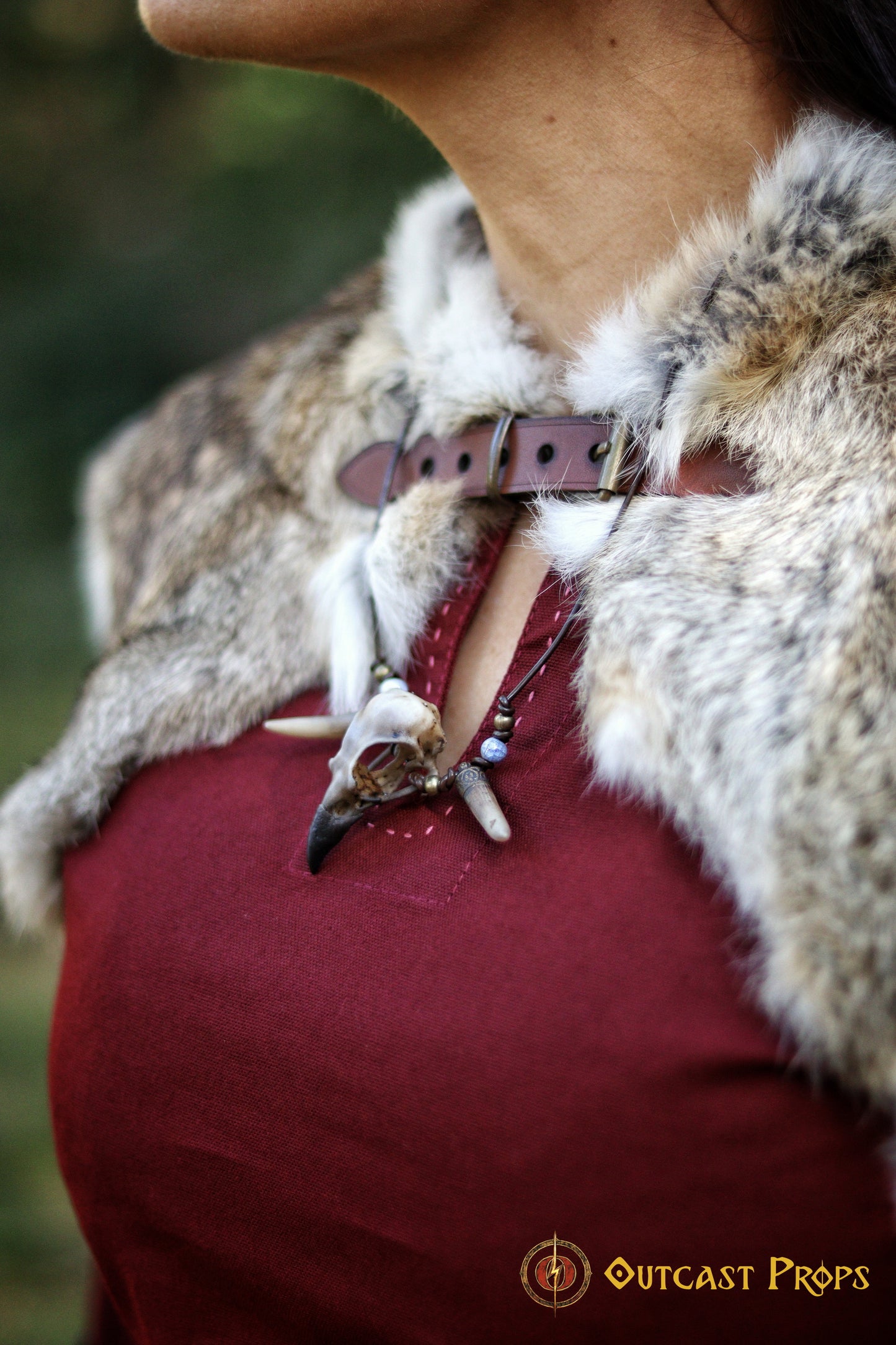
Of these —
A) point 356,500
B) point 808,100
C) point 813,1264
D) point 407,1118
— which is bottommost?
point 813,1264

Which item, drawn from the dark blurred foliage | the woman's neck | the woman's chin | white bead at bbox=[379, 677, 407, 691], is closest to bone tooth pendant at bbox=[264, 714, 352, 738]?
white bead at bbox=[379, 677, 407, 691]

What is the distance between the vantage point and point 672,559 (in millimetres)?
780

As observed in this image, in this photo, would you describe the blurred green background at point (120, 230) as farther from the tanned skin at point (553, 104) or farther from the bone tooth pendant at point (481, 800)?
the bone tooth pendant at point (481, 800)

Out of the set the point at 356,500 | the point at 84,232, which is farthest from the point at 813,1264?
the point at 84,232

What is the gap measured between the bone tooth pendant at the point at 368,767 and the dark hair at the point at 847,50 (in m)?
0.61

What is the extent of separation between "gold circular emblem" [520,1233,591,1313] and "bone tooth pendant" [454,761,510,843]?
10.8 inches

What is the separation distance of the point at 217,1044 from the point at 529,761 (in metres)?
0.35

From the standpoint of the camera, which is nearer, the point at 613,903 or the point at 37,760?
the point at 613,903

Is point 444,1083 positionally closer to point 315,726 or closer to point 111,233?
point 315,726

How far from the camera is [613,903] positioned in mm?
727

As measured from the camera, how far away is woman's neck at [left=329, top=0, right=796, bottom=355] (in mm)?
880

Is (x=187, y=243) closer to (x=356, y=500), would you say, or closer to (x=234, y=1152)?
(x=356, y=500)

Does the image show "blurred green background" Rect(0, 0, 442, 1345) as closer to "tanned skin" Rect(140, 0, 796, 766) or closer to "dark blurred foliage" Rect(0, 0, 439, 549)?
"dark blurred foliage" Rect(0, 0, 439, 549)

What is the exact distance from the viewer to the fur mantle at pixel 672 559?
25.5 inches
